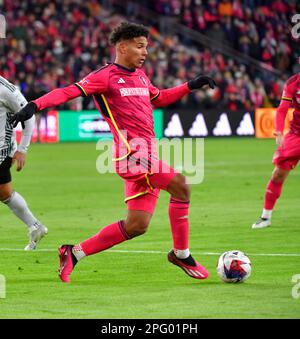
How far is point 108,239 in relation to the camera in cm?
1015

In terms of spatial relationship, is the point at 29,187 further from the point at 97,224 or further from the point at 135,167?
the point at 135,167

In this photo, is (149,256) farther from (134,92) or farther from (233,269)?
(134,92)

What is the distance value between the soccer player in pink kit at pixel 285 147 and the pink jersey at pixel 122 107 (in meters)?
4.92

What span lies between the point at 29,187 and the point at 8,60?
1571 cm

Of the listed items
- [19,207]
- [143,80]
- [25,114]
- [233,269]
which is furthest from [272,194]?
[25,114]

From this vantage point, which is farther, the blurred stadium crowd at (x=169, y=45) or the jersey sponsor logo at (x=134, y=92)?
the blurred stadium crowd at (x=169, y=45)

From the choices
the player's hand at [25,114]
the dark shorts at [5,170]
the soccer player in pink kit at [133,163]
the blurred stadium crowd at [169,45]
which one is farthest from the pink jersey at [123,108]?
the blurred stadium crowd at [169,45]

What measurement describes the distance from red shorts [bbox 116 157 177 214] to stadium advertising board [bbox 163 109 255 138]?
25.5 m

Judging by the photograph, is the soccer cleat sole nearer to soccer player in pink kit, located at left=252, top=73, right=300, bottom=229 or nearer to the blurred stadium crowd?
soccer player in pink kit, located at left=252, top=73, right=300, bottom=229

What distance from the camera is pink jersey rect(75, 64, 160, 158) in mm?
10156

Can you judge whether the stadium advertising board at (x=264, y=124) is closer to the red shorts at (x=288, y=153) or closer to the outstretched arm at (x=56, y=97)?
the red shorts at (x=288, y=153)

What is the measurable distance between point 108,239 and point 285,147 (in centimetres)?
568

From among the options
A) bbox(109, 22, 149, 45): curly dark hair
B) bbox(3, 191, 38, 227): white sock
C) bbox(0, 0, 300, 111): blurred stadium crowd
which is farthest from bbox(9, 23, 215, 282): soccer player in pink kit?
bbox(0, 0, 300, 111): blurred stadium crowd

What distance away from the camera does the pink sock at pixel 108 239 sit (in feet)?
33.2
